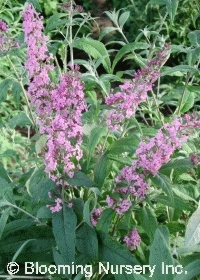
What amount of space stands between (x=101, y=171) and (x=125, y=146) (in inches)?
4.4

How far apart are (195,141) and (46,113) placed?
0.58m

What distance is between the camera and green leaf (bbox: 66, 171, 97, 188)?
1662 millimetres

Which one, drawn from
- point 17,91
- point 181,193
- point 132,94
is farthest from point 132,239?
point 17,91

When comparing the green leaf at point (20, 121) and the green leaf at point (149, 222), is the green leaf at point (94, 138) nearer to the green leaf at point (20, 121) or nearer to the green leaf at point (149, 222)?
the green leaf at point (149, 222)

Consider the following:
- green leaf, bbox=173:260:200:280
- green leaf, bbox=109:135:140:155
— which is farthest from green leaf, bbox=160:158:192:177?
green leaf, bbox=173:260:200:280

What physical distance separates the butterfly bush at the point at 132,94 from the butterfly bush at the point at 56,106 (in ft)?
0.33

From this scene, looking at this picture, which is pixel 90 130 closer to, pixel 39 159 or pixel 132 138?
pixel 132 138

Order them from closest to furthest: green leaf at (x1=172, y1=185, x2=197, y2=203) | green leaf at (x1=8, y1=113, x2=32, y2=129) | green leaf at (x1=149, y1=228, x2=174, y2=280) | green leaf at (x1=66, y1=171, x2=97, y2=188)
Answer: green leaf at (x1=149, y1=228, x2=174, y2=280), green leaf at (x1=66, y1=171, x2=97, y2=188), green leaf at (x1=172, y1=185, x2=197, y2=203), green leaf at (x1=8, y1=113, x2=32, y2=129)

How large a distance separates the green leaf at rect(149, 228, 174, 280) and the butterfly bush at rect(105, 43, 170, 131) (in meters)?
0.54

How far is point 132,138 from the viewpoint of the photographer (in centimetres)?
178

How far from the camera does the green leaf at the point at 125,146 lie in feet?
5.66

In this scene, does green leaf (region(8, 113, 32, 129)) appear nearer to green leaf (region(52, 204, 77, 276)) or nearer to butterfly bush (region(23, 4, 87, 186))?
butterfly bush (region(23, 4, 87, 186))

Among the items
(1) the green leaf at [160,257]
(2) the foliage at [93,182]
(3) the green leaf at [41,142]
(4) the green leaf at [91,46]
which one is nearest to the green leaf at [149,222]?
(2) the foliage at [93,182]

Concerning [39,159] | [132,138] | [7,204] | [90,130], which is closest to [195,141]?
[132,138]
